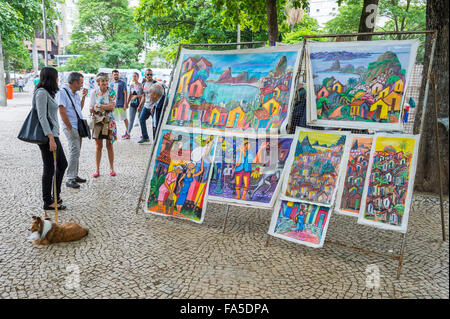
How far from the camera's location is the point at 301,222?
357 cm

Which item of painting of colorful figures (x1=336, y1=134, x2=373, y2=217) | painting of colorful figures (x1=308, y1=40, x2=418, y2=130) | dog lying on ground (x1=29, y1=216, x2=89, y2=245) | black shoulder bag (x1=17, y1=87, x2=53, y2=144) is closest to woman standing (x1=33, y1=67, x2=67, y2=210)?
black shoulder bag (x1=17, y1=87, x2=53, y2=144)

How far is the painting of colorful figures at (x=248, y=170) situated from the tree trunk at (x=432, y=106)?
2.35 metres

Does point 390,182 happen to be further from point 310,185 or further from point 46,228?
point 46,228

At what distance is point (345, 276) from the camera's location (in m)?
3.19

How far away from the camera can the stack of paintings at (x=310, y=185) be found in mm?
3508

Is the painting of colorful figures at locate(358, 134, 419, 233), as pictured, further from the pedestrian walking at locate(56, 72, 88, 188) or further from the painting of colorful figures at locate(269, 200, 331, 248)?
the pedestrian walking at locate(56, 72, 88, 188)

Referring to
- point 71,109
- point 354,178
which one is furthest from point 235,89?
point 71,109

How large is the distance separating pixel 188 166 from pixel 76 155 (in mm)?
2300

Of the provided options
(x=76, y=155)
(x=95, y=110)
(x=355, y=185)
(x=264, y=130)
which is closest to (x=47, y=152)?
(x=76, y=155)

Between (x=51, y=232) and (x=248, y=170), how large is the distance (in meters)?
2.17

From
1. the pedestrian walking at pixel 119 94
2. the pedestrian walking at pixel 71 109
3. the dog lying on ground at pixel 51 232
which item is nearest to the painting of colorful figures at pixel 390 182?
the dog lying on ground at pixel 51 232

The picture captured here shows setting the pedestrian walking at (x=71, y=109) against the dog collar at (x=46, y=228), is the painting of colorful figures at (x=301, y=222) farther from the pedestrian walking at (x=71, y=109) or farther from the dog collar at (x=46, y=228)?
the pedestrian walking at (x=71, y=109)

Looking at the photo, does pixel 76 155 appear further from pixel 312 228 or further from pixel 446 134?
pixel 446 134

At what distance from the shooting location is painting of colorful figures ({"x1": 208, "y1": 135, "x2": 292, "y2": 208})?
3.85 m
